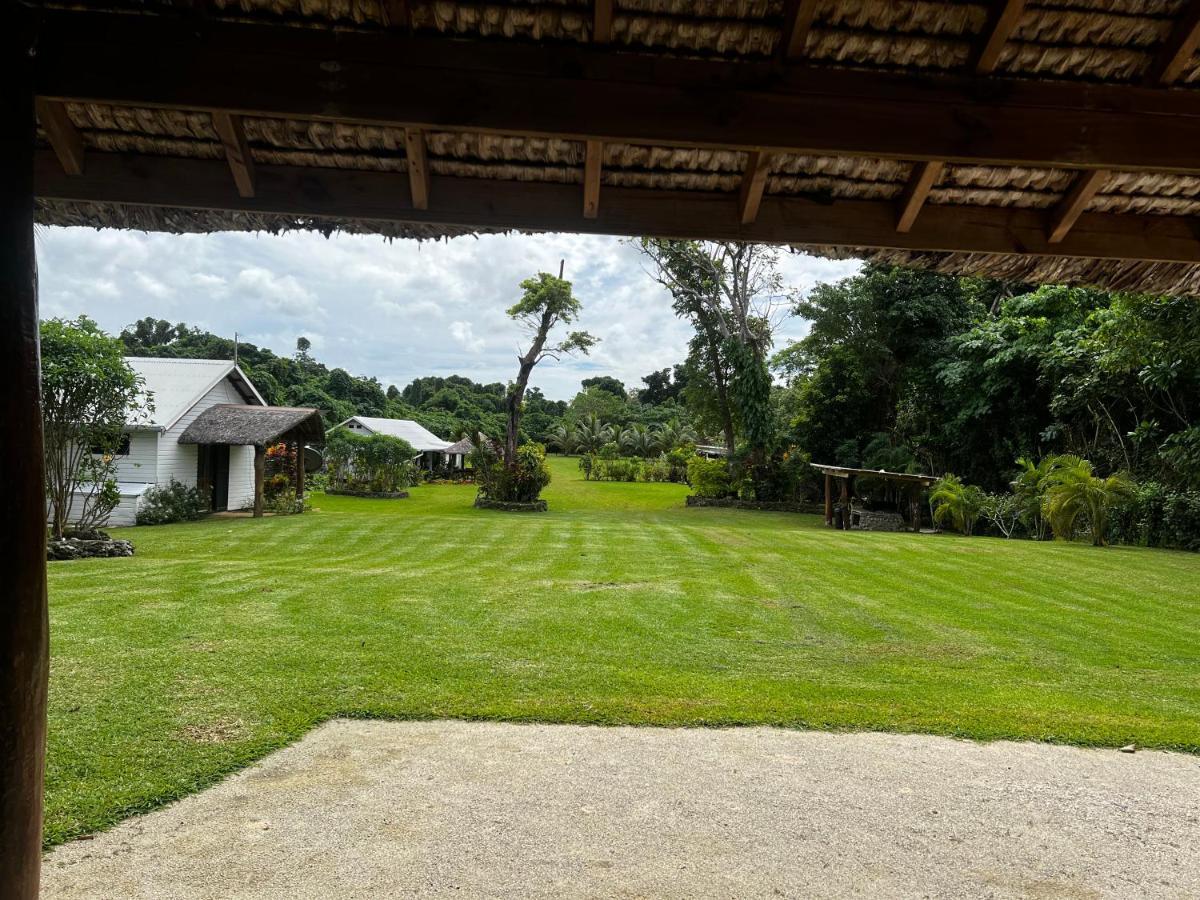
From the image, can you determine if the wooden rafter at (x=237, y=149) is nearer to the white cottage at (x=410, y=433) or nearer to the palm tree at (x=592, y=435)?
the white cottage at (x=410, y=433)

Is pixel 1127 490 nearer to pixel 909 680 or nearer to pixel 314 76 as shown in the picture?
pixel 909 680

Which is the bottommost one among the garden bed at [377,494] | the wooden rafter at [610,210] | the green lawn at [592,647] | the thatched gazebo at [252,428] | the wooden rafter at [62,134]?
the green lawn at [592,647]

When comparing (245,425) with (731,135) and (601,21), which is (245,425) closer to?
(601,21)

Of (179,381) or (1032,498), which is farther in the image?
(179,381)

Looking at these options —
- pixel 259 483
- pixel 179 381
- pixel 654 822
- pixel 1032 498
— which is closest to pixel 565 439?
pixel 179 381

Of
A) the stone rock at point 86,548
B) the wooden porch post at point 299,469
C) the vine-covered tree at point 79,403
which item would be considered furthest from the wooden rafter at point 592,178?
the wooden porch post at point 299,469

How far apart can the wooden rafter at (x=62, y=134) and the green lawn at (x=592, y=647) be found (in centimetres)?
280

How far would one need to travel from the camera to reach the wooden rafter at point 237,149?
2.70m

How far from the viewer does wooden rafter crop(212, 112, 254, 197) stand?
8.84 ft

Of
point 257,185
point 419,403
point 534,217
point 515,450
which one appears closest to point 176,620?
point 257,185

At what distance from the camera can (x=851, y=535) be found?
15727mm

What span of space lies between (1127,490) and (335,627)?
14.4 metres

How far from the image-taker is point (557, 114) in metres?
2.58

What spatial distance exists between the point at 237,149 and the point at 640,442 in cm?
4488
